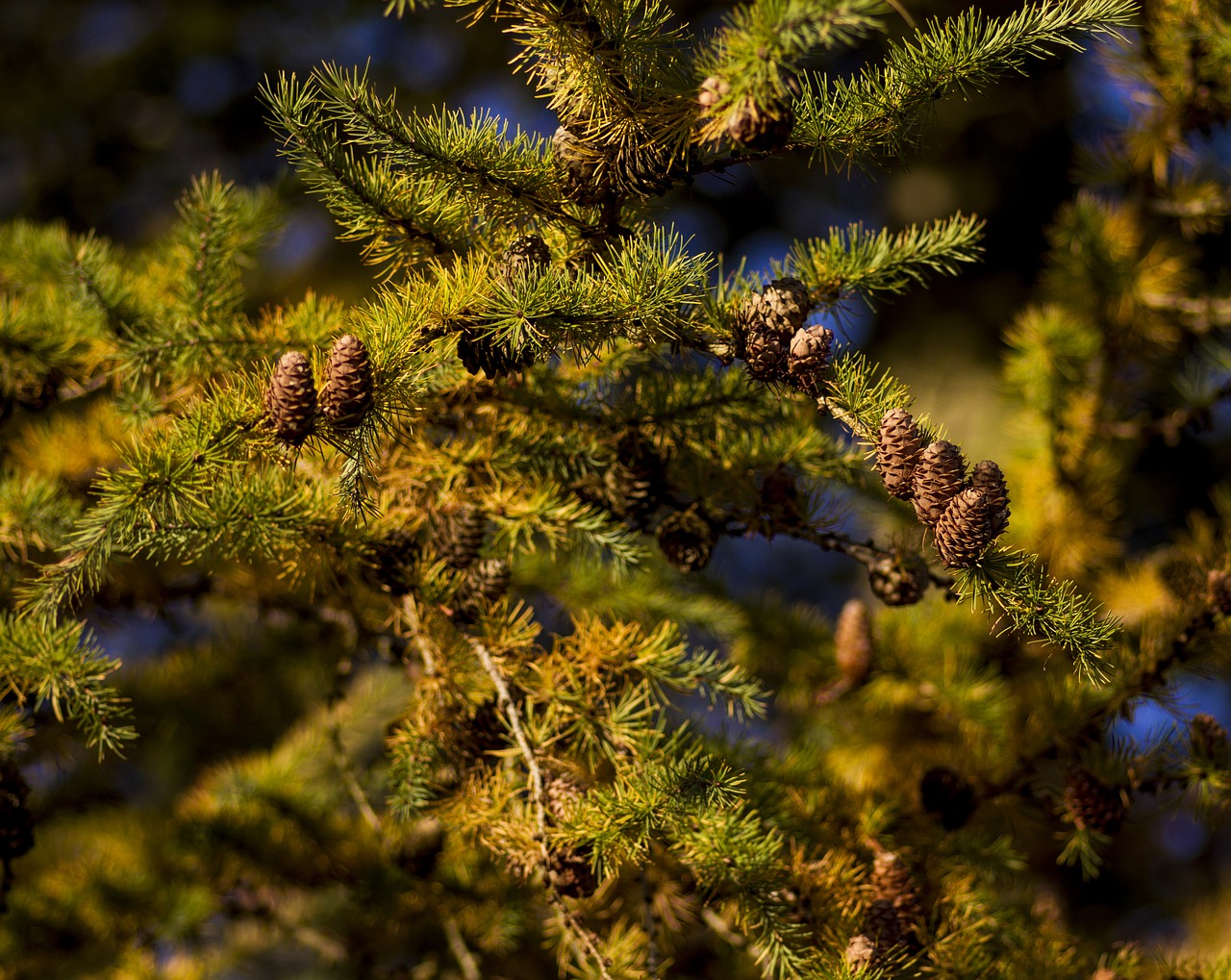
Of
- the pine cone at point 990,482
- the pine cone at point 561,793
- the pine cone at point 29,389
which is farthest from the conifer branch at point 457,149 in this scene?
the pine cone at point 29,389

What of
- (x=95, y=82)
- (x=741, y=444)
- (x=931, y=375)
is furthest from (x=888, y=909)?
(x=95, y=82)

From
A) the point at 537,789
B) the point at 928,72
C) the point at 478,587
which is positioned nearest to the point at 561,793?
the point at 537,789

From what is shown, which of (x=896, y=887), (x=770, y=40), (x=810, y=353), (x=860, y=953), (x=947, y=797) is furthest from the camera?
(x=947, y=797)

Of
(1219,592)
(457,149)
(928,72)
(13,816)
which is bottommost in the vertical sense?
(13,816)

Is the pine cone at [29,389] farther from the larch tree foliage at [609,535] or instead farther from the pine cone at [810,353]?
the pine cone at [810,353]

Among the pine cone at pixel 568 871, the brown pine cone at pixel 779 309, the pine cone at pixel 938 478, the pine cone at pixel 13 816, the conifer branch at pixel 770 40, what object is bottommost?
the pine cone at pixel 13 816

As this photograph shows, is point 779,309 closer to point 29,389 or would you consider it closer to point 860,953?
point 860,953

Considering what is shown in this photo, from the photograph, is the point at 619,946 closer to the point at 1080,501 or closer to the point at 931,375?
the point at 1080,501
